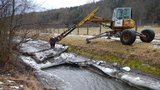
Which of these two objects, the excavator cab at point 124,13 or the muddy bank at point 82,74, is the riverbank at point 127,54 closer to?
the muddy bank at point 82,74

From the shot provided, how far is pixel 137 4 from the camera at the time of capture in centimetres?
6656

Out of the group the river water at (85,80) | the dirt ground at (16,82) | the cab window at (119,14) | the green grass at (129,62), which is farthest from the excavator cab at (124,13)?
the dirt ground at (16,82)

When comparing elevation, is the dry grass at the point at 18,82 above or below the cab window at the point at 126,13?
below

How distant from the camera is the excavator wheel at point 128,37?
1936 centimetres

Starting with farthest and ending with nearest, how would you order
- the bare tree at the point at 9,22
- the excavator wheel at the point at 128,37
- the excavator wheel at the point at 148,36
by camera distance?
the excavator wheel at the point at 148,36
the excavator wheel at the point at 128,37
the bare tree at the point at 9,22

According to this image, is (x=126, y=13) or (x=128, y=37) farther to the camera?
(x=126, y=13)

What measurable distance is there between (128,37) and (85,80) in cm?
558

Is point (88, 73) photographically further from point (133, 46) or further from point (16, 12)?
point (16, 12)

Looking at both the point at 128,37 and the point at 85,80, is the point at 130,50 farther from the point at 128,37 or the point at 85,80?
the point at 85,80

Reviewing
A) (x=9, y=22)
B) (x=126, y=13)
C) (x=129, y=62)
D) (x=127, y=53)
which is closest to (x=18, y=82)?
(x=9, y=22)

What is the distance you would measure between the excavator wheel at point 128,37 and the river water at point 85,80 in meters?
3.56

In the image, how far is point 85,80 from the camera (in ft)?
51.5

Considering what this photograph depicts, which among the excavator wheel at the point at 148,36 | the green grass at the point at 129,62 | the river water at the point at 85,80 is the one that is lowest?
the river water at the point at 85,80

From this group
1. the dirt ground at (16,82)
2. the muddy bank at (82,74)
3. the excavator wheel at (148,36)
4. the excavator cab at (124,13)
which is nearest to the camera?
the dirt ground at (16,82)
